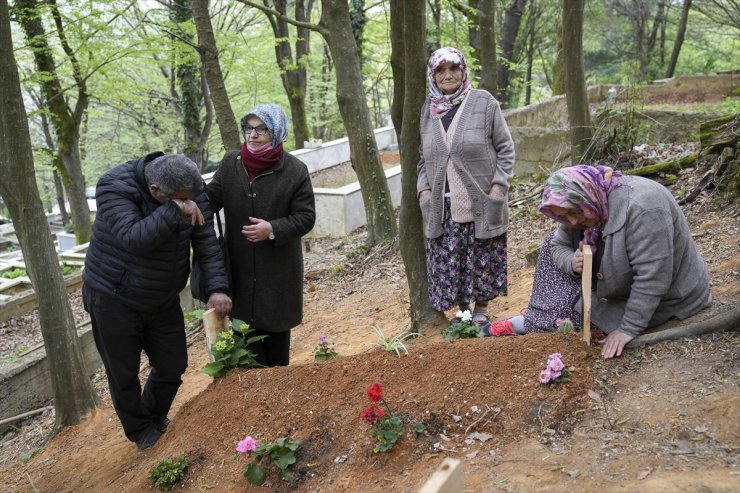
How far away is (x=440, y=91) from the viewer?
3.98 m

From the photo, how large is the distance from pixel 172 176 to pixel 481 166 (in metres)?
1.89

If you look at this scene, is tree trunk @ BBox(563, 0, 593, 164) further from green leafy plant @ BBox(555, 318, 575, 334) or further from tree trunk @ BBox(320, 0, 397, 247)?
green leafy plant @ BBox(555, 318, 575, 334)

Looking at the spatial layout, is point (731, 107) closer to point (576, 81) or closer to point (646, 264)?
point (576, 81)

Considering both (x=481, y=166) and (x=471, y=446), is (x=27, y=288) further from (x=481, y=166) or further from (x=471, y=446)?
(x=471, y=446)

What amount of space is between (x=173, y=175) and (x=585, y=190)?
2.11m

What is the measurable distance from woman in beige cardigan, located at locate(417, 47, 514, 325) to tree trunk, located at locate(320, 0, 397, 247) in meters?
4.13

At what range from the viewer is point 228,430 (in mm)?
3252

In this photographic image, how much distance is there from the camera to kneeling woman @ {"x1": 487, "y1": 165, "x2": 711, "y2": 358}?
3.01 metres

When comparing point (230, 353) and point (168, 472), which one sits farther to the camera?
point (230, 353)

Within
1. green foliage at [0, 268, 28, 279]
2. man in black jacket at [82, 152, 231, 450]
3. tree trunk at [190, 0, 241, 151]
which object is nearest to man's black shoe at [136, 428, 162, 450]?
man in black jacket at [82, 152, 231, 450]

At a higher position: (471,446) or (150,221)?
(150,221)

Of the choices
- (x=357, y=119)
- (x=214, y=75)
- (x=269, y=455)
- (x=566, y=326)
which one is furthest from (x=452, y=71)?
(x=214, y=75)

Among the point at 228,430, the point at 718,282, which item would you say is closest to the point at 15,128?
the point at 228,430

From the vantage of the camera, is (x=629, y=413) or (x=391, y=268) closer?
(x=629, y=413)
